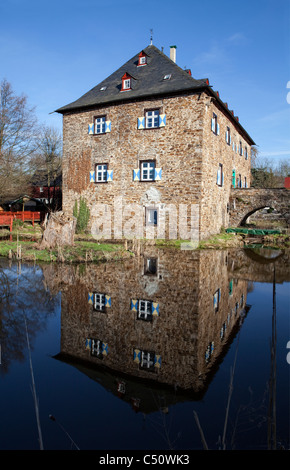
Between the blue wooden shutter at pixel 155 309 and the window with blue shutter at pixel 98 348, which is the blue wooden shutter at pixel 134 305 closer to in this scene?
the blue wooden shutter at pixel 155 309

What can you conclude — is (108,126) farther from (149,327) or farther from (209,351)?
(209,351)

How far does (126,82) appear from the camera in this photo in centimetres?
1919

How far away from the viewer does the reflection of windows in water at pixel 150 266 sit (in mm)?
9918

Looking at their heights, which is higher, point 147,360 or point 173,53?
point 173,53

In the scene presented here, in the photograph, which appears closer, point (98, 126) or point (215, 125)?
point (215, 125)

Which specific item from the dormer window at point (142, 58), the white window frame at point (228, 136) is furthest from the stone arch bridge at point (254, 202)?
the dormer window at point (142, 58)

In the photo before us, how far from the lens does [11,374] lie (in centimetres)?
387

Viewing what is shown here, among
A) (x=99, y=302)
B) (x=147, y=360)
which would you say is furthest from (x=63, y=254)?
(x=147, y=360)

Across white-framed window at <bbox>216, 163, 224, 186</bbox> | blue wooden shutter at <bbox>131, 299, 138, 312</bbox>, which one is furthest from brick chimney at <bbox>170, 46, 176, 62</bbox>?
blue wooden shutter at <bbox>131, 299, 138, 312</bbox>

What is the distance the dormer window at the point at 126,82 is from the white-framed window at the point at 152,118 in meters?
2.26

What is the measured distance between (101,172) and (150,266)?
1042 centimetres

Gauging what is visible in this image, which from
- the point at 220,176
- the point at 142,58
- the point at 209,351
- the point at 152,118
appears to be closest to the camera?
the point at 209,351

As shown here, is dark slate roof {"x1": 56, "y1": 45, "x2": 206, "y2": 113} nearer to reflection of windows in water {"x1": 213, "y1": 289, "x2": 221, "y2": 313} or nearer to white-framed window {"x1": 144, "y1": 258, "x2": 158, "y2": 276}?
white-framed window {"x1": 144, "y1": 258, "x2": 158, "y2": 276}
